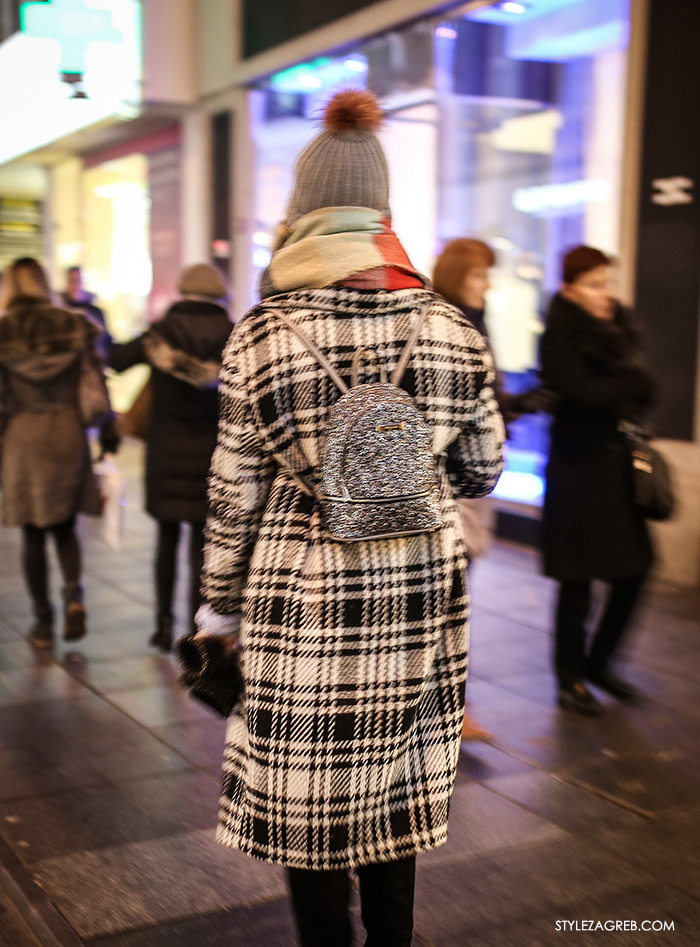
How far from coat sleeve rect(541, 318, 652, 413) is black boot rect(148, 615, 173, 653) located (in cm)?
243

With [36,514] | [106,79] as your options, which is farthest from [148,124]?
[36,514]

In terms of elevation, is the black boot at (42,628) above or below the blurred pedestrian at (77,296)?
below

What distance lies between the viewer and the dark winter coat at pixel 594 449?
4.78 m

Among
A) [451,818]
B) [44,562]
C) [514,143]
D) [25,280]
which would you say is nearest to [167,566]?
[44,562]

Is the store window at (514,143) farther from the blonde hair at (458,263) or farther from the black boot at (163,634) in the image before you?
the blonde hair at (458,263)

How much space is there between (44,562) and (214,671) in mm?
4012

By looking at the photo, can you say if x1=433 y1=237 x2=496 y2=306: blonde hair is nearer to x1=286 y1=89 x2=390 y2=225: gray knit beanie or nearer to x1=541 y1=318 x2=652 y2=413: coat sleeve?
x1=541 y1=318 x2=652 y2=413: coat sleeve

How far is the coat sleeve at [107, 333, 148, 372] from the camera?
5.80 m

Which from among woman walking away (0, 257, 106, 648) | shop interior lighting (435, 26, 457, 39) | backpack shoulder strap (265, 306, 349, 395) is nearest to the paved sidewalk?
woman walking away (0, 257, 106, 648)

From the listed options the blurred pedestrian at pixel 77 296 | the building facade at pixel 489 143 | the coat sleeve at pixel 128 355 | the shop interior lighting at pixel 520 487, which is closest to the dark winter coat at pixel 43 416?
the coat sleeve at pixel 128 355

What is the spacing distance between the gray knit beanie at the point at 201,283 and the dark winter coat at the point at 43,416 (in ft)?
2.08

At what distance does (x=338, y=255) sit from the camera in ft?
7.57

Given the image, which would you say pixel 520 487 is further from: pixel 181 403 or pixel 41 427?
pixel 41 427

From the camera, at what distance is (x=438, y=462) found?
245cm
